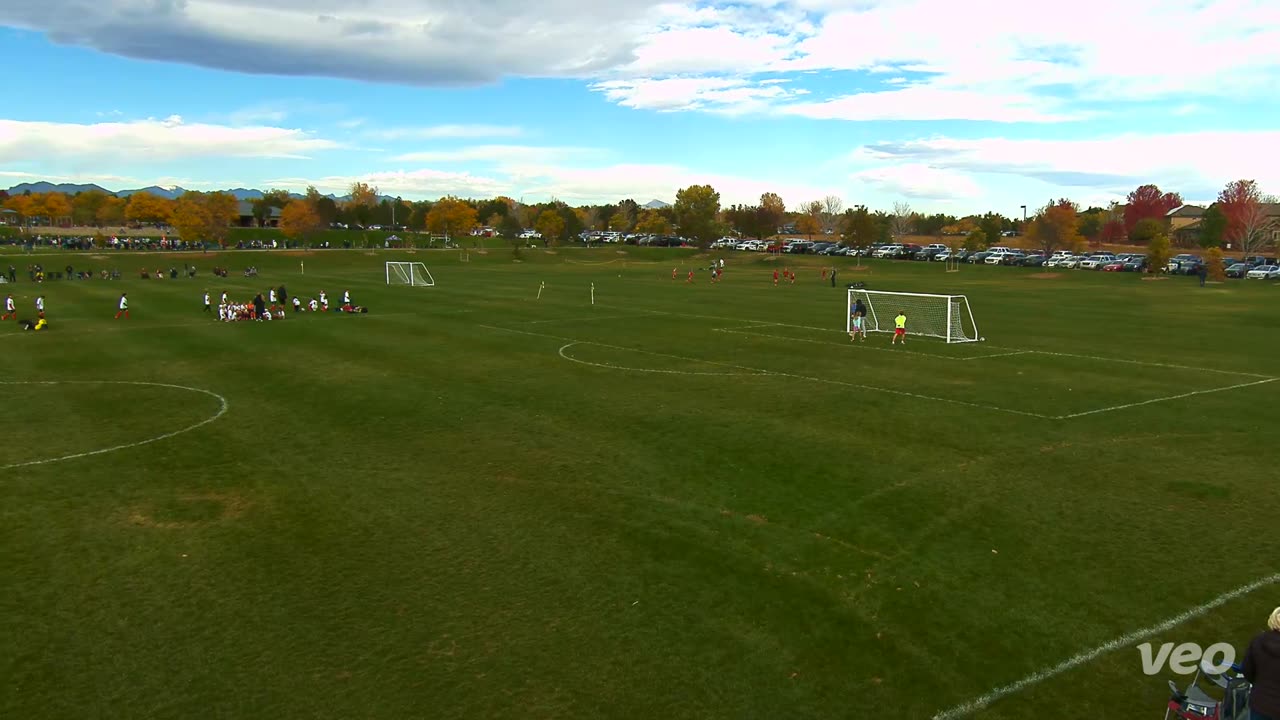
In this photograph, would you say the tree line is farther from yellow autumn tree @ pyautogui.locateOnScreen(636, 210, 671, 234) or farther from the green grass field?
the green grass field

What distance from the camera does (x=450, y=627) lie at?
383 inches

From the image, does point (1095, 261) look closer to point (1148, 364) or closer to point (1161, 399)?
point (1148, 364)

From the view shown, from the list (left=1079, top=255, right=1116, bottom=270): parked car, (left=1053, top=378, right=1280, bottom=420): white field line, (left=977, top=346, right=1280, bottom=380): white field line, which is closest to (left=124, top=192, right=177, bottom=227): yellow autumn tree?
(left=1079, top=255, right=1116, bottom=270): parked car

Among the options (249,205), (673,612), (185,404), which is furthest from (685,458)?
(249,205)

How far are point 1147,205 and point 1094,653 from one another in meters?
192

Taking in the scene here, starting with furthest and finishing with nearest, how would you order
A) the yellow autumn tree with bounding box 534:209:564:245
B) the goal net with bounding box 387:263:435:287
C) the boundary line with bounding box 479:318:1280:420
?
the yellow autumn tree with bounding box 534:209:564:245
the goal net with bounding box 387:263:435:287
the boundary line with bounding box 479:318:1280:420

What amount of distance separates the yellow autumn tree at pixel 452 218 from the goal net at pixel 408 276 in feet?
163

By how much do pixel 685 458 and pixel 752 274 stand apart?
7515 centimetres

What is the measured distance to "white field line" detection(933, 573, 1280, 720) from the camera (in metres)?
8.16

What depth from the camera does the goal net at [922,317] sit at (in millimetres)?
35528

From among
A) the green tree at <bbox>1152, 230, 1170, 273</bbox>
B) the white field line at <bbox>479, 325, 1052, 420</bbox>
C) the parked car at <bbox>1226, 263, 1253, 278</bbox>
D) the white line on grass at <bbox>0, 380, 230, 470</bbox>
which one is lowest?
the white line on grass at <bbox>0, 380, 230, 470</bbox>

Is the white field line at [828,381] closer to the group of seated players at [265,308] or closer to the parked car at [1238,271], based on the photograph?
the group of seated players at [265,308]

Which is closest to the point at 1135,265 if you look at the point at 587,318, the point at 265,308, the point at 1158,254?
the point at 1158,254

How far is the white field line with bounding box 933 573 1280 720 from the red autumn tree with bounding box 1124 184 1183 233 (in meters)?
171
